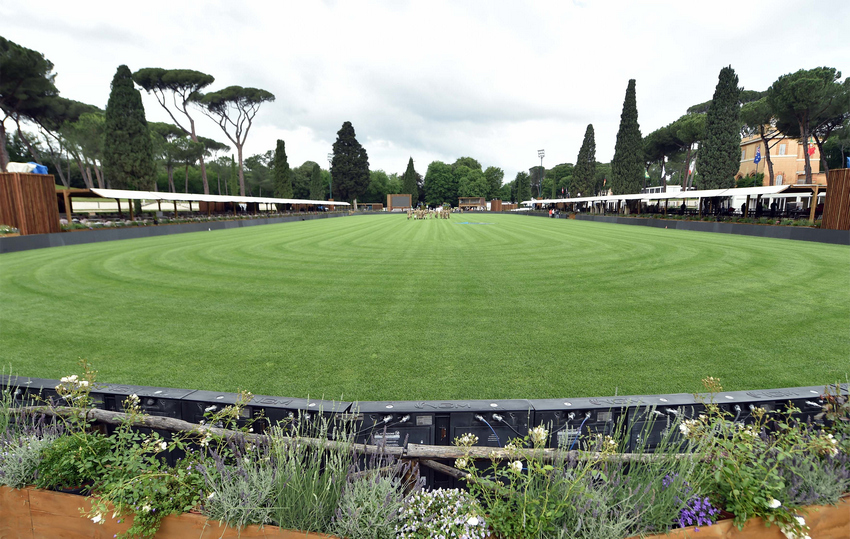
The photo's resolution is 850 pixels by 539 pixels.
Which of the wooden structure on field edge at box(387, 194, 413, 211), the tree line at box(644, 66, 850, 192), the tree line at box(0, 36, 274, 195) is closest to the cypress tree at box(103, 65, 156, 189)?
the tree line at box(0, 36, 274, 195)

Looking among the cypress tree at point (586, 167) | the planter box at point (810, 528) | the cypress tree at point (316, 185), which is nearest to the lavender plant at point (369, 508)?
the planter box at point (810, 528)

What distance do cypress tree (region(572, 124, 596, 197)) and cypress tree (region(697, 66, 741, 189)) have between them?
2331 cm

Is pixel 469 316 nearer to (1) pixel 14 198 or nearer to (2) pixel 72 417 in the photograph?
(2) pixel 72 417

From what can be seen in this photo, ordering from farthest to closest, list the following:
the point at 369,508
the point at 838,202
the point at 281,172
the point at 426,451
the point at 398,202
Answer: the point at 398,202
the point at 281,172
the point at 838,202
the point at 426,451
the point at 369,508

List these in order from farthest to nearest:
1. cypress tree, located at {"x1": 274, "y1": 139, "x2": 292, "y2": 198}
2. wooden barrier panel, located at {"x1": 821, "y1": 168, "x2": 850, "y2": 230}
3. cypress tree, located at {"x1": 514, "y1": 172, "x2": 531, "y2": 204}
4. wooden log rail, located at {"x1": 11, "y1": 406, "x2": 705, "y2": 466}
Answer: cypress tree, located at {"x1": 514, "y1": 172, "x2": 531, "y2": 204}, cypress tree, located at {"x1": 274, "y1": 139, "x2": 292, "y2": 198}, wooden barrier panel, located at {"x1": 821, "y1": 168, "x2": 850, "y2": 230}, wooden log rail, located at {"x1": 11, "y1": 406, "x2": 705, "y2": 466}

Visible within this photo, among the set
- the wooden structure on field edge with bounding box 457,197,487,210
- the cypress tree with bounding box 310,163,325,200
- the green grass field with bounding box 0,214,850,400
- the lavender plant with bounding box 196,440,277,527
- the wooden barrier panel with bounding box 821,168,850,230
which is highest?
the cypress tree with bounding box 310,163,325,200

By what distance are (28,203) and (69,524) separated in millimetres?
22749

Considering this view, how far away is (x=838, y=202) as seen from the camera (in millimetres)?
16359

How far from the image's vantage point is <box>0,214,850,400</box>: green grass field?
14.6 ft

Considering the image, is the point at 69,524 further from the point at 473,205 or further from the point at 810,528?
the point at 473,205

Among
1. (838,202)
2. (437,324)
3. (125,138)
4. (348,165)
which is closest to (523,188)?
(348,165)

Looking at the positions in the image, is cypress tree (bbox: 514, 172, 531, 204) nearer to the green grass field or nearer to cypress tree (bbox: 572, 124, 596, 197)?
cypress tree (bbox: 572, 124, 596, 197)

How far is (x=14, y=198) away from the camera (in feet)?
56.2

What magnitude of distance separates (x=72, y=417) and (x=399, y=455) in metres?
2.08
